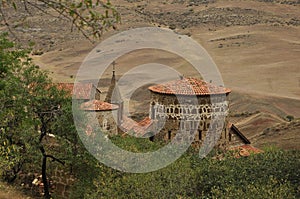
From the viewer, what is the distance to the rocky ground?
47.0m

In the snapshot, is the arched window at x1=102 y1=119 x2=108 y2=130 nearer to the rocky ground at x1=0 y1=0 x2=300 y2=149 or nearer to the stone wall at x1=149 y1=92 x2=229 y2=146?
the stone wall at x1=149 y1=92 x2=229 y2=146

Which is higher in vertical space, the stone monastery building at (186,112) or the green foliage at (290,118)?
the stone monastery building at (186,112)

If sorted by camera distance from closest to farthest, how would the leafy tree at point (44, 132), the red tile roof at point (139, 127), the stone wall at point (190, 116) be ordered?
the leafy tree at point (44, 132)
the stone wall at point (190, 116)
the red tile roof at point (139, 127)

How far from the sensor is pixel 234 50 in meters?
Result: 72.3

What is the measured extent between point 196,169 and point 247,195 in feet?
12.2

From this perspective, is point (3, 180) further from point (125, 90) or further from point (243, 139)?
point (125, 90)

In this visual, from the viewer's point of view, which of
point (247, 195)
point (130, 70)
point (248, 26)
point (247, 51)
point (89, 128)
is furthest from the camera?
point (248, 26)

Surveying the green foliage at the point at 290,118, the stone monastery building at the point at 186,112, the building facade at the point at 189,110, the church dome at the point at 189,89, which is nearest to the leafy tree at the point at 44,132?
the stone monastery building at the point at 186,112

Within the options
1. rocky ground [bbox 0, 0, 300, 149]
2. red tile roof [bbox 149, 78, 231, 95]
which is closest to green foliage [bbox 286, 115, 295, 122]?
rocky ground [bbox 0, 0, 300, 149]

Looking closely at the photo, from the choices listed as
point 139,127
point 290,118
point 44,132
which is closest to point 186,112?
point 139,127

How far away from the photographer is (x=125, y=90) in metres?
53.6

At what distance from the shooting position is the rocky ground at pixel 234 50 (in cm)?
4700

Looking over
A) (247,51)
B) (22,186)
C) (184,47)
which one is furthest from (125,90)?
(22,186)

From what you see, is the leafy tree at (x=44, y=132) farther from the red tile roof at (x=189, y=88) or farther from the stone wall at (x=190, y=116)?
the red tile roof at (x=189, y=88)
